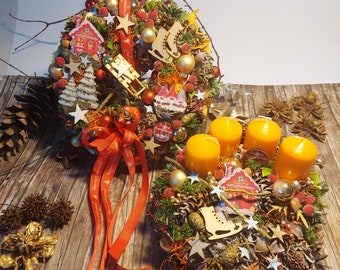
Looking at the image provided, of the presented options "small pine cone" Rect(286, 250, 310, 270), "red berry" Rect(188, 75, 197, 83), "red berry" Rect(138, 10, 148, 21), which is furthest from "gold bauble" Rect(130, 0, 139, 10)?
"small pine cone" Rect(286, 250, 310, 270)

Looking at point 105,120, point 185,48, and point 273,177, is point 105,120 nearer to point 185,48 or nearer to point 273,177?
point 185,48

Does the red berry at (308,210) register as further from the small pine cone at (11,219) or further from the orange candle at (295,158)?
the small pine cone at (11,219)

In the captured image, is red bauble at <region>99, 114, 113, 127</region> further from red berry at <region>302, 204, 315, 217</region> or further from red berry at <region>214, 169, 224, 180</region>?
red berry at <region>302, 204, 315, 217</region>

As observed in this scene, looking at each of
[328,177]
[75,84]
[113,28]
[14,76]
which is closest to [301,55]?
[328,177]

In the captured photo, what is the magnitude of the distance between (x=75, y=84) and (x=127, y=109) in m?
0.24

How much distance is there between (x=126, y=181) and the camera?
1.89m

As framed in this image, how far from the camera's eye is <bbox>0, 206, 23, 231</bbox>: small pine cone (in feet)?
5.44

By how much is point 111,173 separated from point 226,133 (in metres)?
0.57

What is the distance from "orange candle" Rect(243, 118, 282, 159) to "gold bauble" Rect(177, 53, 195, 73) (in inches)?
13.8

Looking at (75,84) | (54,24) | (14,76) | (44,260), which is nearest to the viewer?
(44,260)

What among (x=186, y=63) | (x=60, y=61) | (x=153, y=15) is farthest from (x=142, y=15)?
(x=60, y=61)

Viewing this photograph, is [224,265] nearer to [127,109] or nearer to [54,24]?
[127,109]

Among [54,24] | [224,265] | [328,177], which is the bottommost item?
[224,265]

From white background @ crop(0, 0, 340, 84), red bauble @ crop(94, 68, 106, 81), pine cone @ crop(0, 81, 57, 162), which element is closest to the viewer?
red bauble @ crop(94, 68, 106, 81)
